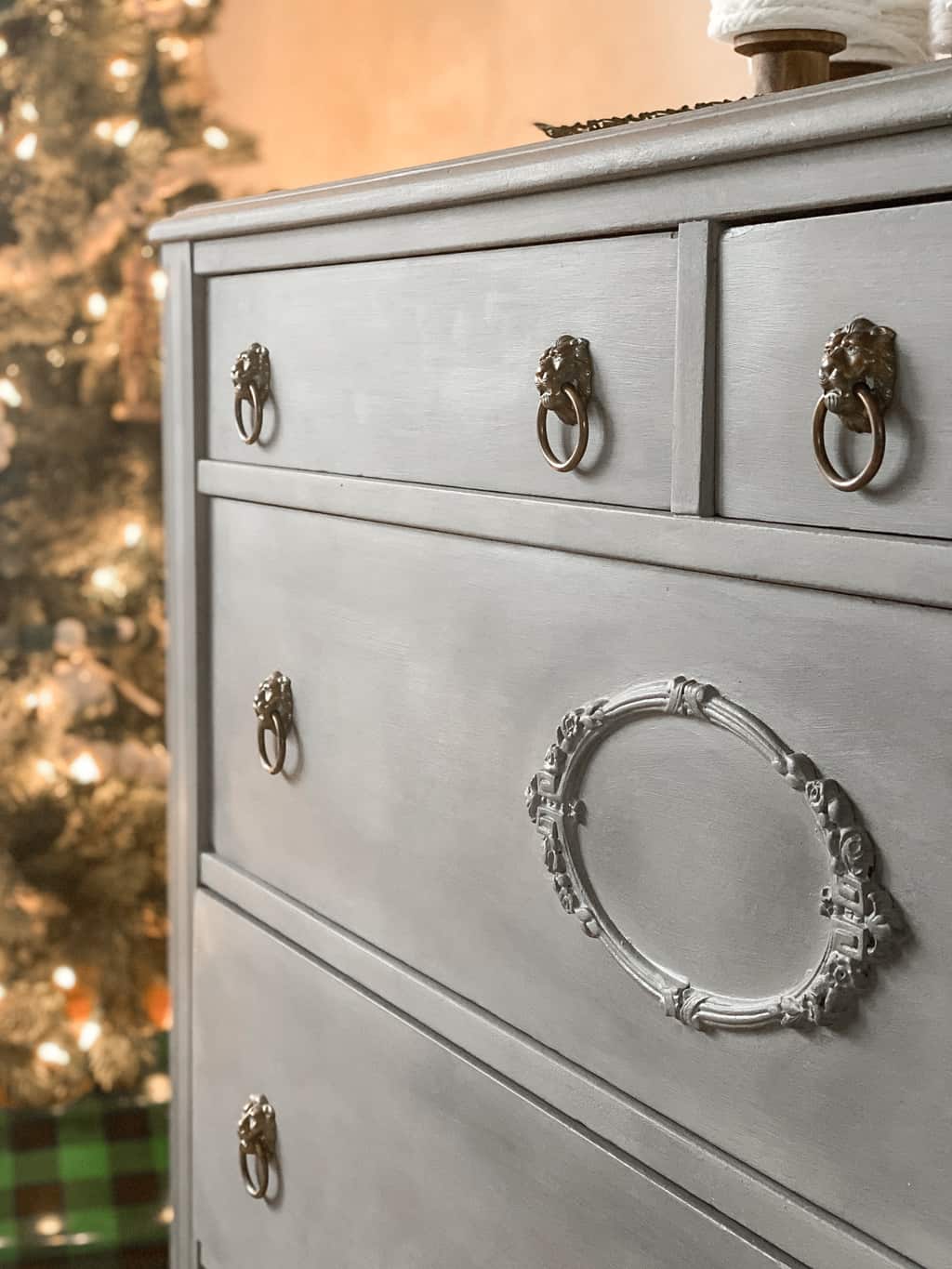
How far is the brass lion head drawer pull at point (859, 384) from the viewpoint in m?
0.60

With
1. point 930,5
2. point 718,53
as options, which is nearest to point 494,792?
point 930,5

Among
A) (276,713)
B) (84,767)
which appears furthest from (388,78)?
(276,713)

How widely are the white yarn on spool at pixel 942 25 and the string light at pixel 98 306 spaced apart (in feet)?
4.58

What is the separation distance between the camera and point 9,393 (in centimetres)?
193

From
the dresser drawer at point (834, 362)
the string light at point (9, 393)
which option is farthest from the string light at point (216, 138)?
the dresser drawer at point (834, 362)

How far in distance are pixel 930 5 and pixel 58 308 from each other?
1.41m

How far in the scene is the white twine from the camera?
0.81 meters

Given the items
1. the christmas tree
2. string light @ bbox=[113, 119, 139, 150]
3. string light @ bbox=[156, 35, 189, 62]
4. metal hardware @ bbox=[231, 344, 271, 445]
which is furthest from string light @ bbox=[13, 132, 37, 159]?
metal hardware @ bbox=[231, 344, 271, 445]

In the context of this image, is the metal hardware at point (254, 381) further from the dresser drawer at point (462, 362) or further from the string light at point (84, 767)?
the string light at point (84, 767)

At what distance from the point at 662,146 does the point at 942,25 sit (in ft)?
0.69

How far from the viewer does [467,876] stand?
2.95ft

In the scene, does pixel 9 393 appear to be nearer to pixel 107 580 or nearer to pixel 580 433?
pixel 107 580

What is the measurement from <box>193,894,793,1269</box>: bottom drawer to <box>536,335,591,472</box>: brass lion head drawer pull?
1.33ft

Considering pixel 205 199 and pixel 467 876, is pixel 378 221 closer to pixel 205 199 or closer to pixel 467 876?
pixel 467 876
